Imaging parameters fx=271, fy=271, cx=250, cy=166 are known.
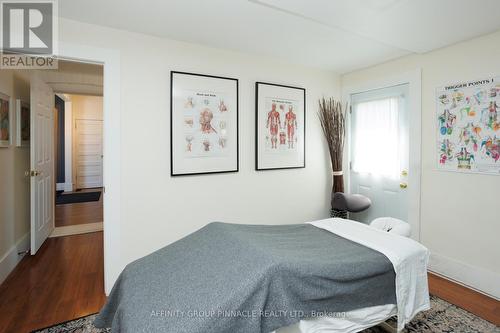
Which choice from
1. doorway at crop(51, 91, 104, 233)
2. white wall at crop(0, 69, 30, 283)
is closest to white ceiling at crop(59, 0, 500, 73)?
white wall at crop(0, 69, 30, 283)

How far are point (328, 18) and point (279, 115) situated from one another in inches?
49.8

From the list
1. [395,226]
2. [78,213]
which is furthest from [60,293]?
[78,213]

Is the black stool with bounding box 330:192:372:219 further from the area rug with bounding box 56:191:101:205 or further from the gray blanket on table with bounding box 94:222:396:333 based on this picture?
the area rug with bounding box 56:191:101:205

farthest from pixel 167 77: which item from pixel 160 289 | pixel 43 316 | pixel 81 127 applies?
pixel 81 127

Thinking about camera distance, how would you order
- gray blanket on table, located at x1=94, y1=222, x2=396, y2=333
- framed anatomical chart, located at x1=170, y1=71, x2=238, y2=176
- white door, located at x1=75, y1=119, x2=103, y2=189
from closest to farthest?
gray blanket on table, located at x1=94, y1=222, x2=396, y2=333 → framed anatomical chart, located at x1=170, y1=71, x2=238, y2=176 → white door, located at x1=75, y1=119, x2=103, y2=189

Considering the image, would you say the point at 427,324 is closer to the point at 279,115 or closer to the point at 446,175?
the point at 446,175

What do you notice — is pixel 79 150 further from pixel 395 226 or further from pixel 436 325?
pixel 436 325

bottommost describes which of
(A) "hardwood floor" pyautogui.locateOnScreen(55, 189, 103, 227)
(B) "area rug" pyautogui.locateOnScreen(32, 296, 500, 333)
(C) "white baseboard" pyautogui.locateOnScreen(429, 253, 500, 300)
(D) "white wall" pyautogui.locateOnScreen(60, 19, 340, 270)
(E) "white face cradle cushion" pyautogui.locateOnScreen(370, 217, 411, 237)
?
(B) "area rug" pyautogui.locateOnScreen(32, 296, 500, 333)

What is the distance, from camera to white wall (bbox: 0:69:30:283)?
266 cm

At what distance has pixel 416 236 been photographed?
9.55 feet

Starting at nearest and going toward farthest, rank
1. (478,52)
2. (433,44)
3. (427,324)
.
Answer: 1. (427,324)
2. (478,52)
3. (433,44)

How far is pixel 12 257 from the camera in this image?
9.24 ft

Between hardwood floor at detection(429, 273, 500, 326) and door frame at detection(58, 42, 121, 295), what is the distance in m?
2.85

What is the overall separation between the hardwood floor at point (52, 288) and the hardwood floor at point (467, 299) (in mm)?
2954
